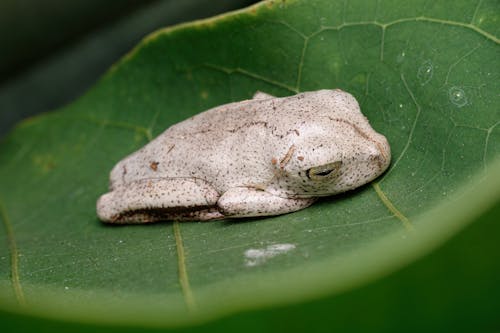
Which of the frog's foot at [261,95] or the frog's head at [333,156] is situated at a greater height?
the frog's foot at [261,95]

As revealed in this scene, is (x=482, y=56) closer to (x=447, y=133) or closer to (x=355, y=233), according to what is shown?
(x=447, y=133)

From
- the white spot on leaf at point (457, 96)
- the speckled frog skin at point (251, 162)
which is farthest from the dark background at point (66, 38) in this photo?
the white spot on leaf at point (457, 96)

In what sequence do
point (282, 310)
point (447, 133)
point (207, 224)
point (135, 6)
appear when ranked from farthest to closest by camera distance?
1. point (135, 6)
2. point (207, 224)
3. point (447, 133)
4. point (282, 310)

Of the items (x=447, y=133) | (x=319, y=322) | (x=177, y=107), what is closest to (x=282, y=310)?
(x=319, y=322)

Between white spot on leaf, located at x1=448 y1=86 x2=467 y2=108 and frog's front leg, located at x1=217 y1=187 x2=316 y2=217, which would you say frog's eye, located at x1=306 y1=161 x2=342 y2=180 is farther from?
white spot on leaf, located at x1=448 y1=86 x2=467 y2=108

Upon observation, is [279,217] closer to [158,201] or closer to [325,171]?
[325,171]

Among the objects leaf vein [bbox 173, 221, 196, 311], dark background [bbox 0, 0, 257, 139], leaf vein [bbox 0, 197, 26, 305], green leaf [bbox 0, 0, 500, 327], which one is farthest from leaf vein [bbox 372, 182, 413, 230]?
dark background [bbox 0, 0, 257, 139]

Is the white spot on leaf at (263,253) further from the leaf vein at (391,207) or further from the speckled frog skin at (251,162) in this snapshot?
the speckled frog skin at (251,162)
